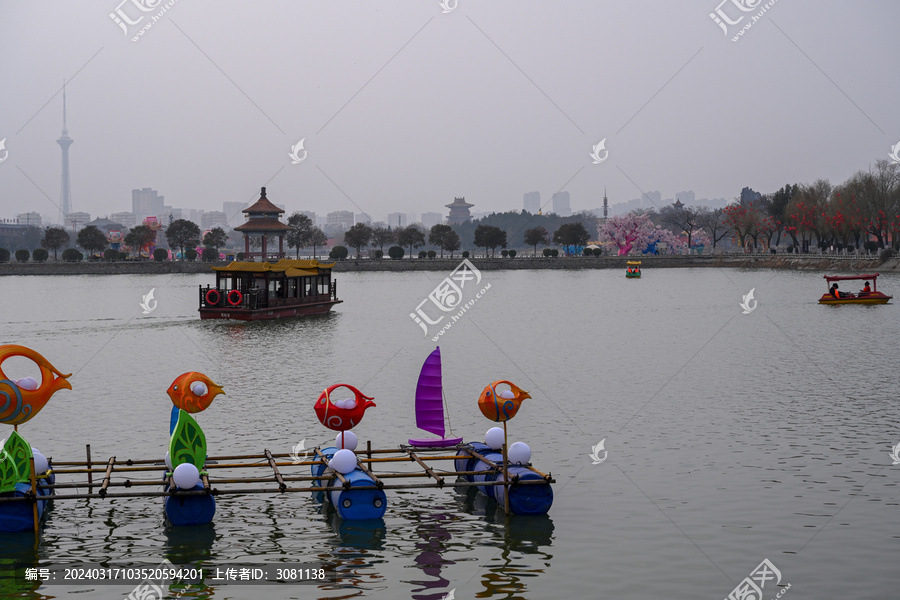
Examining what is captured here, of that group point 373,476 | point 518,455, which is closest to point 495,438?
point 518,455

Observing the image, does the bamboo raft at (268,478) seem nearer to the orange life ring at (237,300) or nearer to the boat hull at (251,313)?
the boat hull at (251,313)

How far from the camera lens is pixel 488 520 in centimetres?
1393

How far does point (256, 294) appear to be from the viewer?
48375 mm

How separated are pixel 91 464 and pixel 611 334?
3080 centimetres

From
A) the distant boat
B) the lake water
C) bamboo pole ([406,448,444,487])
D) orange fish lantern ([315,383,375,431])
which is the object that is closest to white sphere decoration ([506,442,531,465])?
the lake water

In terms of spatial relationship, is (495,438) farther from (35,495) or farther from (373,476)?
(35,495)

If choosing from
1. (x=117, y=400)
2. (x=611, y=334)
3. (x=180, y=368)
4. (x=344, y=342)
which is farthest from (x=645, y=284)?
(x=117, y=400)

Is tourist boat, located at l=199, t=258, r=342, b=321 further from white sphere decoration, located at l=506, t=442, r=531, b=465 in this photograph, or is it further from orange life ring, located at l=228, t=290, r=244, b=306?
white sphere decoration, located at l=506, t=442, r=531, b=465

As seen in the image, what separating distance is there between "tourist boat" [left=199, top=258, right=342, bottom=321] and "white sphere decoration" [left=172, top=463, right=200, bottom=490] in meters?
35.3

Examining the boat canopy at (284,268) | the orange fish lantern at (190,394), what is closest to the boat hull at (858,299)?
the boat canopy at (284,268)

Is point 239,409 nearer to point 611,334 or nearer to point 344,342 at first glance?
point 344,342

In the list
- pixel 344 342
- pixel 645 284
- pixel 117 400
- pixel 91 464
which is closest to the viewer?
pixel 91 464

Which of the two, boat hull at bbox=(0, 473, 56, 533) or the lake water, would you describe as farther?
boat hull at bbox=(0, 473, 56, 533)

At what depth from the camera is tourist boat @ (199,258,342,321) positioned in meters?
48.2
